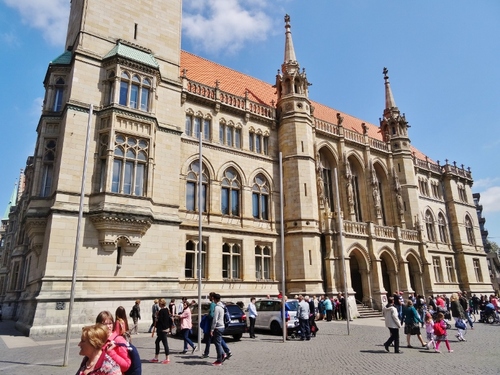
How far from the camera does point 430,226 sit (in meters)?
40.7

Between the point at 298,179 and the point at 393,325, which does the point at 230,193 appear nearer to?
the point at 298,179

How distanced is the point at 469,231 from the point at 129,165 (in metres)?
42.3

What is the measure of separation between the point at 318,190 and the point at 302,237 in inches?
191

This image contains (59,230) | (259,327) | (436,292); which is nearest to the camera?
(59,230)

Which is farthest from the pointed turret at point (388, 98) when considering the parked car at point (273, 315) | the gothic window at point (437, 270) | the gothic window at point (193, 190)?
the parked car at point (273, 315)

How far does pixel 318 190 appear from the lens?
1115 inches

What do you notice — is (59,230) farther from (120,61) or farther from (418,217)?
(418,217)

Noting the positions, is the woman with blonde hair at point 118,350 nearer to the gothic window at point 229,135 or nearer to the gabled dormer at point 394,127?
the gothic window at point 229,135

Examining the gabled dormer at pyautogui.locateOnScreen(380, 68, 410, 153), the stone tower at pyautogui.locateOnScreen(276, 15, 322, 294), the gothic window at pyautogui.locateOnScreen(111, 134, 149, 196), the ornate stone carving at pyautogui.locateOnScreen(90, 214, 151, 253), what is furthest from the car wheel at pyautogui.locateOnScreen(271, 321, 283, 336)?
the gabled dormer at pyautogui.locateOnScreen(380, 68, 410, 153)

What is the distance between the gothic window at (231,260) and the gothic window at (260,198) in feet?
10.2

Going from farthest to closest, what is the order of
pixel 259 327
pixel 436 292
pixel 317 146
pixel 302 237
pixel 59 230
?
pixel 436 292 → pixel 317 146 → pixel 302 237 → pixel 259 327 → pixel 59 230

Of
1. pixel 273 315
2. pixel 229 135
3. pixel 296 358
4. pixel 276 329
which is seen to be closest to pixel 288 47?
pixel 229 135

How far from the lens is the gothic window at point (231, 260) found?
936 inches

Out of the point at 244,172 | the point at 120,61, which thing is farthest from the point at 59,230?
the point at 244,172
